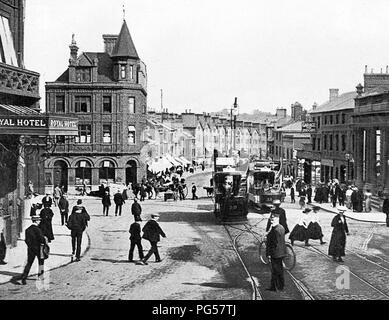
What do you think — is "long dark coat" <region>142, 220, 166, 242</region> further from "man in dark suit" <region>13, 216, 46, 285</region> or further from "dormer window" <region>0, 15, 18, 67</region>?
"dormer window" <region>0, 15, 18, 67</region>

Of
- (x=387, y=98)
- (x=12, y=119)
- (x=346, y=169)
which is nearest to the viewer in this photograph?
Result: (x=12, y=119)

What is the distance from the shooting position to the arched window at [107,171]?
1842 inches

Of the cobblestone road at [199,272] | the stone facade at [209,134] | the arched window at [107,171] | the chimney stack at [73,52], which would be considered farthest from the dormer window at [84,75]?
the stone facade at [209,134]

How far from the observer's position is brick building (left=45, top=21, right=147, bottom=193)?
45.5 meters

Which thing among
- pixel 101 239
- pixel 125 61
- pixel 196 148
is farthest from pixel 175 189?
pixel 196 148

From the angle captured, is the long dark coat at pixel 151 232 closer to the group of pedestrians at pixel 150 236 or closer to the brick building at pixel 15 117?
the group of pedestrians at pixel 150 236

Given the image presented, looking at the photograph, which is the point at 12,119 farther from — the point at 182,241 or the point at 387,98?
the point at 387,98

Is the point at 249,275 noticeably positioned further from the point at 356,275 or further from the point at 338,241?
the point at 338,241

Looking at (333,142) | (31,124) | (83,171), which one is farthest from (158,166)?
(31,124)

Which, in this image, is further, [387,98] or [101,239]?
[387,98]

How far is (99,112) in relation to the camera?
46312 millimetres

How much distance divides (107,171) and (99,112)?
510 cm

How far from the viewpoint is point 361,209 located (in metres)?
28.6
